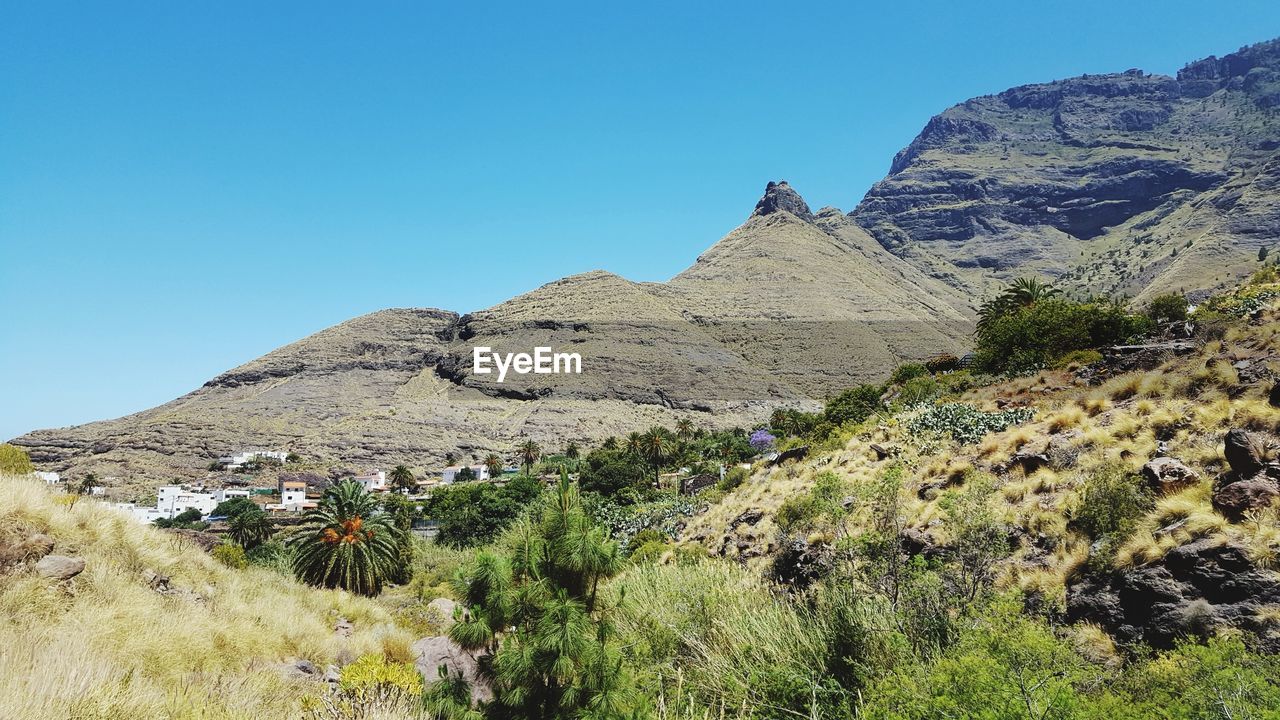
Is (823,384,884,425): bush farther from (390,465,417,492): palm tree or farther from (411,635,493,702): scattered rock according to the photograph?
(390,465,417,492): palm tree

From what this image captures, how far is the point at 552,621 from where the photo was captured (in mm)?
10242

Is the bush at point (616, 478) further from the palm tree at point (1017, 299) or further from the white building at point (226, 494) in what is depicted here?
the white building at point (226, 494)

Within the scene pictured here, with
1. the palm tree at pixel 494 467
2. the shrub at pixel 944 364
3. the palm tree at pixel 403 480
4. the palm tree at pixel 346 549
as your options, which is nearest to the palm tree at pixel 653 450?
the palm tree at pixel 494 467

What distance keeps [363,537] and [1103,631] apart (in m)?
25.0

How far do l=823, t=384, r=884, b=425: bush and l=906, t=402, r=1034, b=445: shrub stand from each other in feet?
32.4

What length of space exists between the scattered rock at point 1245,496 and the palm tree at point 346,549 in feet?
84.8

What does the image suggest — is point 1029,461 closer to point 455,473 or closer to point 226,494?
point 455,473

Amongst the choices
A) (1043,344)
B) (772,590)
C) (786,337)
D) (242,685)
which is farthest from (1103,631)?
(786,337)

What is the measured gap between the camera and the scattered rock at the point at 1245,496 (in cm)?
859

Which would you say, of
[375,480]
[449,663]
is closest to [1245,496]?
[449,663]

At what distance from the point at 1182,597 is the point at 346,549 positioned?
1009 inches

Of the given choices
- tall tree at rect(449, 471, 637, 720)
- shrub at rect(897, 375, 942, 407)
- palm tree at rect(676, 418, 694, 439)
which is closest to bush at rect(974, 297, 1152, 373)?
shrub at rect(897, 375, 942, 407)

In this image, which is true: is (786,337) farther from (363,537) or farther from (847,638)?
(847,638)

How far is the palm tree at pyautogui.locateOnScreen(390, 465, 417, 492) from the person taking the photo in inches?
3041
